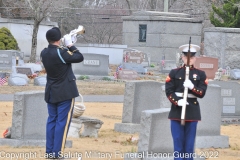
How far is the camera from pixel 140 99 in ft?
45.4

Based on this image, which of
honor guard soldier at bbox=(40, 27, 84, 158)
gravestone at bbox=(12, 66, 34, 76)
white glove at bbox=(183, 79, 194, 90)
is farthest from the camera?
gravestone at bbox=(12, 66, 34, 76)

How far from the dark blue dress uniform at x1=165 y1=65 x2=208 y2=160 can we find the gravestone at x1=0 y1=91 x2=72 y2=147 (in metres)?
2.87

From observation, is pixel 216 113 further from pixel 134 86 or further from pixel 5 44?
pixel 5 44

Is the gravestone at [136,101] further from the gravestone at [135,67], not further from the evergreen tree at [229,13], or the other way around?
the evergreen tree at [229,13]

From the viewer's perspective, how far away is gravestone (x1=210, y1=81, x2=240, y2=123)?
16.7 metres

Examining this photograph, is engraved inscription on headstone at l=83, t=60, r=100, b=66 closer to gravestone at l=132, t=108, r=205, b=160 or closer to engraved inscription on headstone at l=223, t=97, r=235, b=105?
engraved inscription on headstone at l=223, t=97, r=235, b=105

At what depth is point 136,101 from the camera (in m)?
13.8

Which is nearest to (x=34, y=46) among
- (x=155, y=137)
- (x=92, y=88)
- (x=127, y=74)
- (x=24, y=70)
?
(x=127, y=74)

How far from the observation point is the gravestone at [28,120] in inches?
420

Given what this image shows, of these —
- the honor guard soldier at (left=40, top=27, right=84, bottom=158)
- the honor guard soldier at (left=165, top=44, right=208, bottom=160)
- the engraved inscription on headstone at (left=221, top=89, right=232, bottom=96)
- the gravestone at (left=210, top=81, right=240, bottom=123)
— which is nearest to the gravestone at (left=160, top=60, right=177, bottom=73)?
the gravestone at (left=210, top=81, right=240, bottom=123)

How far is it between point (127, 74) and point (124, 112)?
15.1 metres

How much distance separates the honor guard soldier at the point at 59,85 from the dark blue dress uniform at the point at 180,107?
1.49 metres

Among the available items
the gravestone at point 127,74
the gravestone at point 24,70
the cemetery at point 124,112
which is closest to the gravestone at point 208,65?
the cemetery at point 124,112

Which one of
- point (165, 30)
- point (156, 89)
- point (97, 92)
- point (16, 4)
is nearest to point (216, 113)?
point (156, 89)
